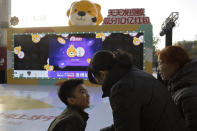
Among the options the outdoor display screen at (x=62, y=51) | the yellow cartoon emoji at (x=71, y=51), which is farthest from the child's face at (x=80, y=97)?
the yellow cartoon emoji at (x=71, y=51)

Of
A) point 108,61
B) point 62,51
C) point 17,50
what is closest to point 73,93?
point 108,61

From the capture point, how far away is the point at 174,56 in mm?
1526

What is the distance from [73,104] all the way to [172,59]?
28.8 inches

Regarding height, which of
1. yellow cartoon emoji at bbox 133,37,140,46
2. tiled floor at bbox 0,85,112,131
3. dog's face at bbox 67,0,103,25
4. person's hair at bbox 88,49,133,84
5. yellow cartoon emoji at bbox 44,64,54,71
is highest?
dog's face at bbox 67,0,103,25

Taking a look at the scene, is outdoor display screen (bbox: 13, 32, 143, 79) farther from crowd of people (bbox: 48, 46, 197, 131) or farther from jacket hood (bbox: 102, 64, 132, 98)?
jacket hood (bbox: 102, 64, 132, 98)

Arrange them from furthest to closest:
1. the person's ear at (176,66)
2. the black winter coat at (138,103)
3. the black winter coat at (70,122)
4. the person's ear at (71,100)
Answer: the person's ear at (176,66) → the person's ear at (71,100) → the black winter coat at (70,122) → the black winter coat at (138,103)

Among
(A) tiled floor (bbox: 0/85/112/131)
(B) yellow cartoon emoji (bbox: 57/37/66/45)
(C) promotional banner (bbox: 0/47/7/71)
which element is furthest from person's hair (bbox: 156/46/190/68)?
(C) promotional banner (bbox: 0/47/7/71)

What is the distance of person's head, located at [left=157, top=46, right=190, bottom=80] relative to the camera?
1.52 meters

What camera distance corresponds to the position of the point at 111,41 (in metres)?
8.55

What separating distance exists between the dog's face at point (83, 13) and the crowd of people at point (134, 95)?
308 inches

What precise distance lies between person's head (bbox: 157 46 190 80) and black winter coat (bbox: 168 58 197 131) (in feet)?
0.14

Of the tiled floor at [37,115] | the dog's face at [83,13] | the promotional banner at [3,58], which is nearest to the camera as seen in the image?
the tiled floor at [37,115]

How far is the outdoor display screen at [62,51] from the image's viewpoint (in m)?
8.48

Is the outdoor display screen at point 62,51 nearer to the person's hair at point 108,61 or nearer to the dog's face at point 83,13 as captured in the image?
the dog's face at point 83,13
